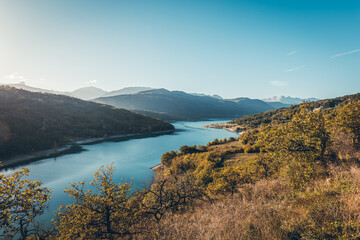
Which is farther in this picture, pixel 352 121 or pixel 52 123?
pixel 52 123

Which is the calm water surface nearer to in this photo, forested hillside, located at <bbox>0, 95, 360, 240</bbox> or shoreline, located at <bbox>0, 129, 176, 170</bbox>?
shoreline, located at <bbox>0, 129, 176, 170</bbox>

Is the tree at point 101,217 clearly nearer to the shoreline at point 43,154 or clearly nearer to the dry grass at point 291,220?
the dry grass at point 291,220

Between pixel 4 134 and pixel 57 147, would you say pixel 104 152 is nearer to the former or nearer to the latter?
pixel 57 147

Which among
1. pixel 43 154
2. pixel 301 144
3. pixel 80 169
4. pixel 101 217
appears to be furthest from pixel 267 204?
pixel 43 154

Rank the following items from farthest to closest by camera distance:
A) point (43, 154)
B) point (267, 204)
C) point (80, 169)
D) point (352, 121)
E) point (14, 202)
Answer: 1. point (43, 154)
2. point (80, 169)
3. point (352, 121)
4. point (267, 204)
5. point (14, 202)

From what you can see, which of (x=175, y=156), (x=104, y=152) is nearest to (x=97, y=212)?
(x=175, y=156)

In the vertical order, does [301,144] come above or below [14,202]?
above

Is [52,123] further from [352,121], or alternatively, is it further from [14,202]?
[352,121]
